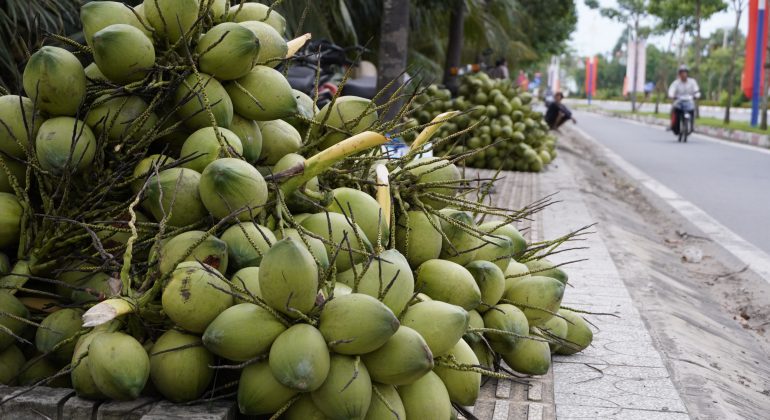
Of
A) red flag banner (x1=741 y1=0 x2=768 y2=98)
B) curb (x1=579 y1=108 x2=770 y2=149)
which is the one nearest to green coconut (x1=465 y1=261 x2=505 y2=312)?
curb (x1=579 y1=108 x2=770 y2=149)

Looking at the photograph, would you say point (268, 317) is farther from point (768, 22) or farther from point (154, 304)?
point (768, 22)

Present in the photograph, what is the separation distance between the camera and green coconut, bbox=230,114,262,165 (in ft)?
7.27

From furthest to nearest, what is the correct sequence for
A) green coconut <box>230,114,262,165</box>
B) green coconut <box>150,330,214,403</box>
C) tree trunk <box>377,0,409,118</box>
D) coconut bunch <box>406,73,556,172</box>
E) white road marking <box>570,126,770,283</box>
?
coconut bunch <box>406,73,556,172</box> → tree trunk <box>377,0,409,118</box> → white road marking <box>570,126,770,283</box> → green coconut <box>230,114,262,165</box> → green coconut <box>150,330,214,403</box>

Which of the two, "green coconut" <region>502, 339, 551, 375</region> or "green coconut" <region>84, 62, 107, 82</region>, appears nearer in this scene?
"green coconut" <region>84, 62, 107, 82</region>

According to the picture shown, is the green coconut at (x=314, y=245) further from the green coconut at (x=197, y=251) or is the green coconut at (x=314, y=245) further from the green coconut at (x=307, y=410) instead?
the green coconut at (x=307, y=410)

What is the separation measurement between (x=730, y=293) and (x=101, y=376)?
15.3ft

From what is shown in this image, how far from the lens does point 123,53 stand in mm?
2033

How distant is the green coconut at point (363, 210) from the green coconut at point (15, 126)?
0.78m

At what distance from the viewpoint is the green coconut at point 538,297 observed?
2.58 meters

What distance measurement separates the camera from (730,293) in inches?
213

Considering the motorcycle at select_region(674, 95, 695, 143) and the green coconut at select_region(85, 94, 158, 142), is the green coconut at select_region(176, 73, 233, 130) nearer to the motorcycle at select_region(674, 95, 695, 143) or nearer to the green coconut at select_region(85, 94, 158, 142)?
the green coconut at select_region(85, 94, 158, 142)

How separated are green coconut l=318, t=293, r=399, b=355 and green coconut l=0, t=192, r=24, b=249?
0.81 m

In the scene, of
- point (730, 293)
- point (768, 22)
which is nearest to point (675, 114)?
point (768, 22)

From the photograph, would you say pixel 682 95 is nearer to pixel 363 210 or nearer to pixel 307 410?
pixel 363 210
